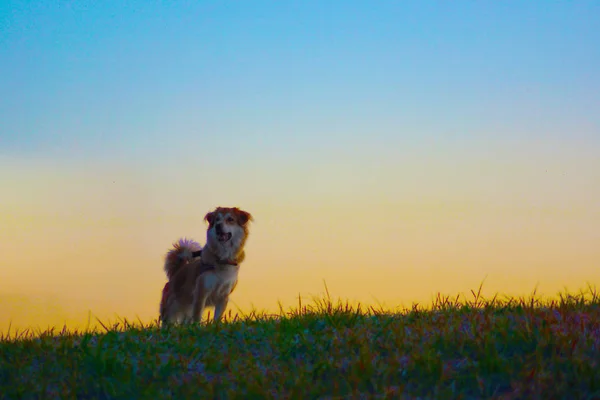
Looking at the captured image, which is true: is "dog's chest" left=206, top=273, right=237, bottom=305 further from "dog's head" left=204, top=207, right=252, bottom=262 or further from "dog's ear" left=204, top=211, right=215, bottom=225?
"dog's ear" left=204, top=211, right=215, bottom=225

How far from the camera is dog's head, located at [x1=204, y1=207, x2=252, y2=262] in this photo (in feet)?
40.1

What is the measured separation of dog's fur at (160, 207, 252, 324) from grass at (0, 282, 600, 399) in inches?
133

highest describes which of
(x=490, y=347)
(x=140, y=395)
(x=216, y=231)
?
(x=216, y=231)

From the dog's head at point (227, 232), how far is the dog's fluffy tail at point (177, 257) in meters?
0.77

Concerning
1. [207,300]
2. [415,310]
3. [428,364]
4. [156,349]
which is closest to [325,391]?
[428,364]

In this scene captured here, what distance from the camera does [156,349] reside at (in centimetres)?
763

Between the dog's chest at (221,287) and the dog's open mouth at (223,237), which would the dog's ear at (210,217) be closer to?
the dog's open mouth at (223,237)

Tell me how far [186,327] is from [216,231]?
12.1 ft

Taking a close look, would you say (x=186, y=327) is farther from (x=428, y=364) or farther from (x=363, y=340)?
(x=428, y=364)

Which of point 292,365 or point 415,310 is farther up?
point 415,310

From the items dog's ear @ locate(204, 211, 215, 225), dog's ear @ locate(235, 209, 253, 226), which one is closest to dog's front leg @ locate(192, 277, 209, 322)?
dog's ear @ locate(204, 211, 215, 225)

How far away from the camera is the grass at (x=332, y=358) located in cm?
614

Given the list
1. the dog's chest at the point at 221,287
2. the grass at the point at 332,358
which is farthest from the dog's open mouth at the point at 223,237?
the grass at the point at 332,358

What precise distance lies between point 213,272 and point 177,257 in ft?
4.17
